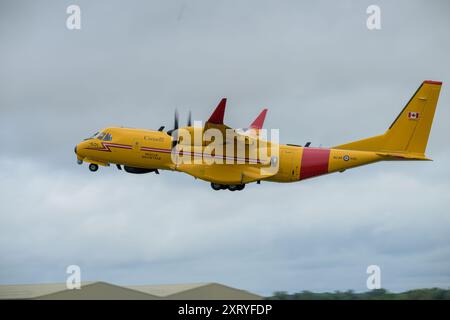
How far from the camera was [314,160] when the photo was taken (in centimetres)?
3316

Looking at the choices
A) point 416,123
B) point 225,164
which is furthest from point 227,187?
point 416,123

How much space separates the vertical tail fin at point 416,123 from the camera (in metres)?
32.4

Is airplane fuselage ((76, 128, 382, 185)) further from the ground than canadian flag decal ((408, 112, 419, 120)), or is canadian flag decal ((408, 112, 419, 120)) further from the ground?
canadian flag decal ((408, 112, 419, 120))

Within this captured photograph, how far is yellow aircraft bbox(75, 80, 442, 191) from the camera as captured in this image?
32438 millimetres

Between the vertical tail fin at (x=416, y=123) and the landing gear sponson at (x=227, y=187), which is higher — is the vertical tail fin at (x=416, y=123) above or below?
above

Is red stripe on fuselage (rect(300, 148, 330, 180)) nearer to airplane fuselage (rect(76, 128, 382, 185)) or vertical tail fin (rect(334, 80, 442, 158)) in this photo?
airplane fuselage (rect(76, 128, 382, 185))

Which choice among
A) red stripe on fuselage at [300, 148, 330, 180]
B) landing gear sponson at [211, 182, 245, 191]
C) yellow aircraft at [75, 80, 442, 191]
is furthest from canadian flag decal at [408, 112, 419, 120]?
landing gear sponson at [211, 182, 245, 191]

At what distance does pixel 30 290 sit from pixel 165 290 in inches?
194

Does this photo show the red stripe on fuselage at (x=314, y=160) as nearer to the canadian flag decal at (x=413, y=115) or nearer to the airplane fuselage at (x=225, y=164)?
the airplane fuselage at (x=225, y=164)

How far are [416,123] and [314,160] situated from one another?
182 inches

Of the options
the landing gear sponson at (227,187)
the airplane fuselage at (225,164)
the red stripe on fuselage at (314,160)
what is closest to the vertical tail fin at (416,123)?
the airplane fuselage at (225,164)

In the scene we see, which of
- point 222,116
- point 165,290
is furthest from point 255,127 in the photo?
point 165,290

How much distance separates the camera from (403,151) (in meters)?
32.6
